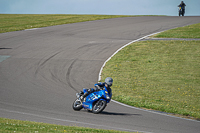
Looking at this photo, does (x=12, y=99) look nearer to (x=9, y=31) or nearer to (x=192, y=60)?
(x=192, y=60)

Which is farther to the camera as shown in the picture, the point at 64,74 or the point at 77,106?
the point at 64,74

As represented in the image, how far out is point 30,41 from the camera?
28.8 meters

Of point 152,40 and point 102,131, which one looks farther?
point 152,40

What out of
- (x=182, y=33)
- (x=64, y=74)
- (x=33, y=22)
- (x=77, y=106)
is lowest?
(x=77, y=106)

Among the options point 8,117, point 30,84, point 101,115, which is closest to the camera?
point 8,117

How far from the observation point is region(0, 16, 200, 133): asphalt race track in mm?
11039

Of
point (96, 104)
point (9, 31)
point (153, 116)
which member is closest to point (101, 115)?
point (96, 104)

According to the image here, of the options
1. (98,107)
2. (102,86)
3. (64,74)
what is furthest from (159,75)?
(98,107)

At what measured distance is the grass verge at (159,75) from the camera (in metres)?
15.2

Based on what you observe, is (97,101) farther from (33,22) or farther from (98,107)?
(33,22)

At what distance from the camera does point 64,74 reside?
19.4 metres

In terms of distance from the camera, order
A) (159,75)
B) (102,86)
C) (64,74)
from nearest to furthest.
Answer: (102,86) → (64,74) → (159,75)

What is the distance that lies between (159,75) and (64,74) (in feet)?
21.4

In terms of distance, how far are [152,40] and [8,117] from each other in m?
20.8
